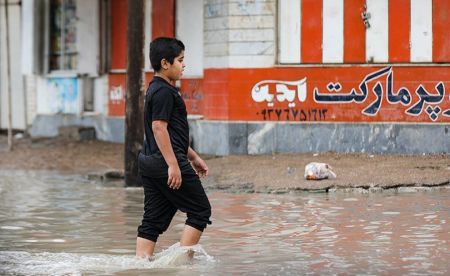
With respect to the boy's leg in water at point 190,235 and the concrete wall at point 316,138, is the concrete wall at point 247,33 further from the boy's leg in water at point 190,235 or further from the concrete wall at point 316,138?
the boy's leg in water at point 190,235

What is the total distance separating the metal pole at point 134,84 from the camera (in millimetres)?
14484

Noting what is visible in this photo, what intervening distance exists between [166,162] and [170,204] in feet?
1.37

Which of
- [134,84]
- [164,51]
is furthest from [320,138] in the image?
[164,51]

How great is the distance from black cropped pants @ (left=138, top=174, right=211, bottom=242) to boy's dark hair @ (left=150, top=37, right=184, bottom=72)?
0.87m

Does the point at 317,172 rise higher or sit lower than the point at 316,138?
lower

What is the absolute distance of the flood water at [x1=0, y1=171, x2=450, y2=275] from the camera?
8367 mm

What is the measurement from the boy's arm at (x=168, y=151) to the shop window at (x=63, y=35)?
14.9 metres

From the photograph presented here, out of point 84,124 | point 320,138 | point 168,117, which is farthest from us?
point 84,124

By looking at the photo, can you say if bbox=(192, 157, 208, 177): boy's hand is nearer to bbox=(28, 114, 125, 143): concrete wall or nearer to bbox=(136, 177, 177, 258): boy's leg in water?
bbox=(136, 177, 177, 258): boy's leg in water

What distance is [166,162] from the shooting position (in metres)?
8.05

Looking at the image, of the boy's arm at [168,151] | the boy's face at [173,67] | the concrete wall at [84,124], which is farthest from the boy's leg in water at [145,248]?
the concrete wall at [84,124]

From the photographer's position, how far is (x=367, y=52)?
17.4 m

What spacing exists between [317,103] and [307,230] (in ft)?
24.2

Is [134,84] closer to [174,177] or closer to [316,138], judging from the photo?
[316,138]
